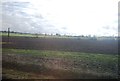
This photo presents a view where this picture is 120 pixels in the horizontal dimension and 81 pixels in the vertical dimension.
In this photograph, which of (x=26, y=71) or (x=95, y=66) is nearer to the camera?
(x=26, y=71)

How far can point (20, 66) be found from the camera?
2248 centimetres

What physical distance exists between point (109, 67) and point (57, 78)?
6653 mm

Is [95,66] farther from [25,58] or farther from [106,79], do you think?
[25,58]

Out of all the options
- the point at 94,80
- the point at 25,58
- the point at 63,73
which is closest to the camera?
the point at 94,80

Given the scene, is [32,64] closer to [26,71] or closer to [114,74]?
[26,71]

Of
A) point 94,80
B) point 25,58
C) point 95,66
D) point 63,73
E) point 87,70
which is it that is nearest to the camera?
point 94,80

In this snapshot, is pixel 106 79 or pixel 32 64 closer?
pixel 106 79

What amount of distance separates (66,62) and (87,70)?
11.3 feet

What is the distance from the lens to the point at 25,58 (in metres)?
26.7

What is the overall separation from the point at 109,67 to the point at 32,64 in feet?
23.9

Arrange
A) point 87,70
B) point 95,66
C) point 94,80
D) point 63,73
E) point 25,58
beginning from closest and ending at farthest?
point 94,80
point 63,73
point 87,70
point 95,66
point 25,58

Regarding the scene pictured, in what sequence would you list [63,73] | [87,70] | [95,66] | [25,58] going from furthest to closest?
[25,58] < [95,66] < [87,70] < [63,73]

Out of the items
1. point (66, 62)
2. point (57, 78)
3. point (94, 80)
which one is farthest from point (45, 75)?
point (66, 62)

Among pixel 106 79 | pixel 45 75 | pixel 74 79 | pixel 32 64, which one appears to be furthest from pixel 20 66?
pixel 106 79
